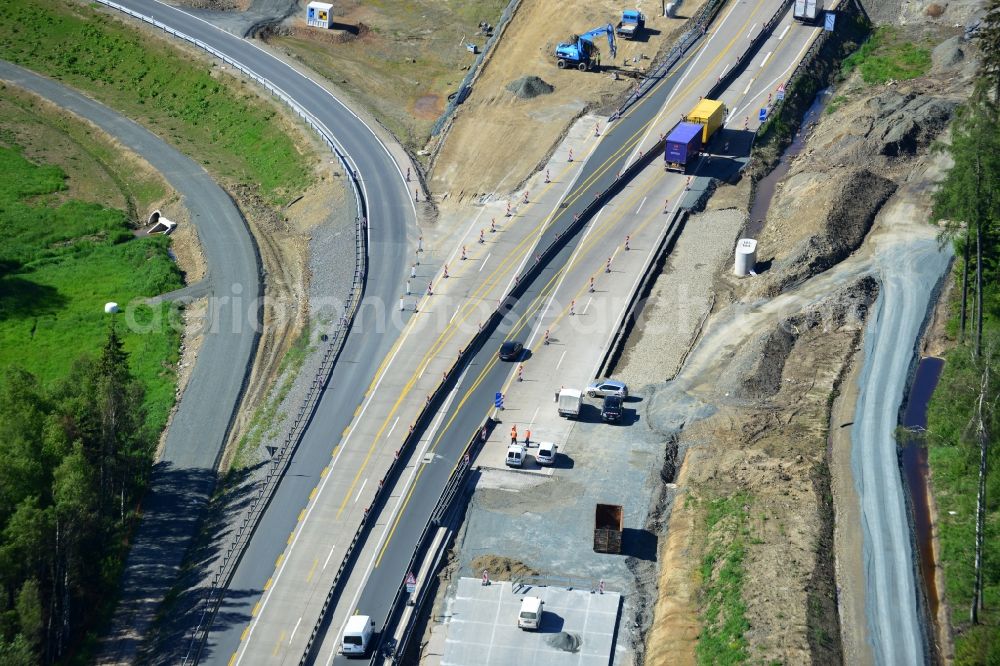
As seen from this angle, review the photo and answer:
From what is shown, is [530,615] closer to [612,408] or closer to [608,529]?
[608,529]

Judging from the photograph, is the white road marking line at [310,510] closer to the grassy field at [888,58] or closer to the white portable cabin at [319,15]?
the grassy field at [888,58]

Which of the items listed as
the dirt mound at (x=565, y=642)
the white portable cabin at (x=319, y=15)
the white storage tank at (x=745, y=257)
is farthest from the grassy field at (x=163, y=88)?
the dirt mound at (x=565, y=642)

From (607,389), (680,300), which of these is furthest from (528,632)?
(680,300)

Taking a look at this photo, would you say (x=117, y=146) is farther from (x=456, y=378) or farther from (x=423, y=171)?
(x=456, y=378)

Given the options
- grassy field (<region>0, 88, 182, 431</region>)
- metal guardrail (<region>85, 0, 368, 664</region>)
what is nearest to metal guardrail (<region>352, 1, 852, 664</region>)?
metal guardrail (<region>85, 0, 368, 664</region>)

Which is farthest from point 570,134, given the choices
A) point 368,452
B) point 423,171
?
point 368,452
